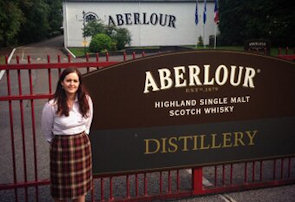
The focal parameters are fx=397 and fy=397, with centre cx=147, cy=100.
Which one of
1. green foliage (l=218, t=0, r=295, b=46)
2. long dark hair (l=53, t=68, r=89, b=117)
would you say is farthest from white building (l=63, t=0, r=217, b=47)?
long dark hair (l=53, t=68, r=89, b=117)

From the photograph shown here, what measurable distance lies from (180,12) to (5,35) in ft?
56.6

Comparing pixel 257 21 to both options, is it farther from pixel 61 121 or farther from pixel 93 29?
pixel 61 121

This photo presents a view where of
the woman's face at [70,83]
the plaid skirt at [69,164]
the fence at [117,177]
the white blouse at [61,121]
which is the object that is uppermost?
the woman's face at [70,83]

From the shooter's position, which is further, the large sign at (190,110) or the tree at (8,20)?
the tree at (8,20)

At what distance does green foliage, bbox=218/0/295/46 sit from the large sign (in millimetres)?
30110

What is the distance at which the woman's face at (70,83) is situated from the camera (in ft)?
11.3

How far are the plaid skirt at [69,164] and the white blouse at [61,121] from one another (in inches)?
2.1

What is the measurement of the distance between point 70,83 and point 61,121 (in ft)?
1.11

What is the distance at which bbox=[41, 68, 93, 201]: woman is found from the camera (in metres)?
3.45

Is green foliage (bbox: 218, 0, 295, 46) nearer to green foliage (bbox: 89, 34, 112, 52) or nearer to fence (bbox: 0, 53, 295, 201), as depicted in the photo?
green foliage (bbox: 89, 34, 112, 52)

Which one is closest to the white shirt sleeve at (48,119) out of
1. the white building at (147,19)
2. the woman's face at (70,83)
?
the woman's face at (70,83)

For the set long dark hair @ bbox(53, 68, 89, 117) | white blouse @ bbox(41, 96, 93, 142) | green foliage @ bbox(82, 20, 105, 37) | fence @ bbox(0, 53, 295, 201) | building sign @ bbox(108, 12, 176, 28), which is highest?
building sign @ bbox(108, 12, 176, 28)

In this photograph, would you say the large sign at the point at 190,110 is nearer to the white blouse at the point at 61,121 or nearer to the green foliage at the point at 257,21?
the white blouse at the point at 61,121

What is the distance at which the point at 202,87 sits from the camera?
4531 millimetres
